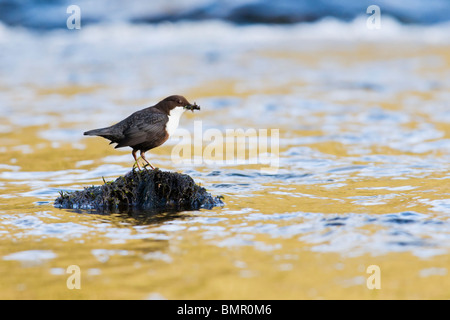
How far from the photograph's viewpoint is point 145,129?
6031 millimetres

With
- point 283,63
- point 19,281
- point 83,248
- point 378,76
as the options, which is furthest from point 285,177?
point 283,63

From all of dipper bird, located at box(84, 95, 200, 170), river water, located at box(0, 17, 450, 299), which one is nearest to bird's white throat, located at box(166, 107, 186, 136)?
dipper bird, located at box(84, 95, 200, 170)

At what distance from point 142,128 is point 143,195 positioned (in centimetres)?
66

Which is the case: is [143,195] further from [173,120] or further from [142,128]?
[173,120]

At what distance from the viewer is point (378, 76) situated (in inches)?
658

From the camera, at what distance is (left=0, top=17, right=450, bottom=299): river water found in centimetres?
445

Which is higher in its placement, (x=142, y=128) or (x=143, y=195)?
(x=142, y=128)

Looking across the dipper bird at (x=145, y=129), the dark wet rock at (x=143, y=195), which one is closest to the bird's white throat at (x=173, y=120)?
the dipper bird at (x=145, y=129)

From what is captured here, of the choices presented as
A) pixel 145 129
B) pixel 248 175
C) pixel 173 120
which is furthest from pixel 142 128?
pixel 248 175

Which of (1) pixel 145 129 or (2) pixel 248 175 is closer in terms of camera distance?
(1) pixel 145 129

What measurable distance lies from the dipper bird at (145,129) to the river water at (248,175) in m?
0.69

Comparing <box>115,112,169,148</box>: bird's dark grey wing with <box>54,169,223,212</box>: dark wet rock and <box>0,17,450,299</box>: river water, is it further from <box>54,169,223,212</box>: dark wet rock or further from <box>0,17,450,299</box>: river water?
<box>0,17,450,299</box>: river water

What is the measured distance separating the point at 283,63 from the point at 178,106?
12766mm
